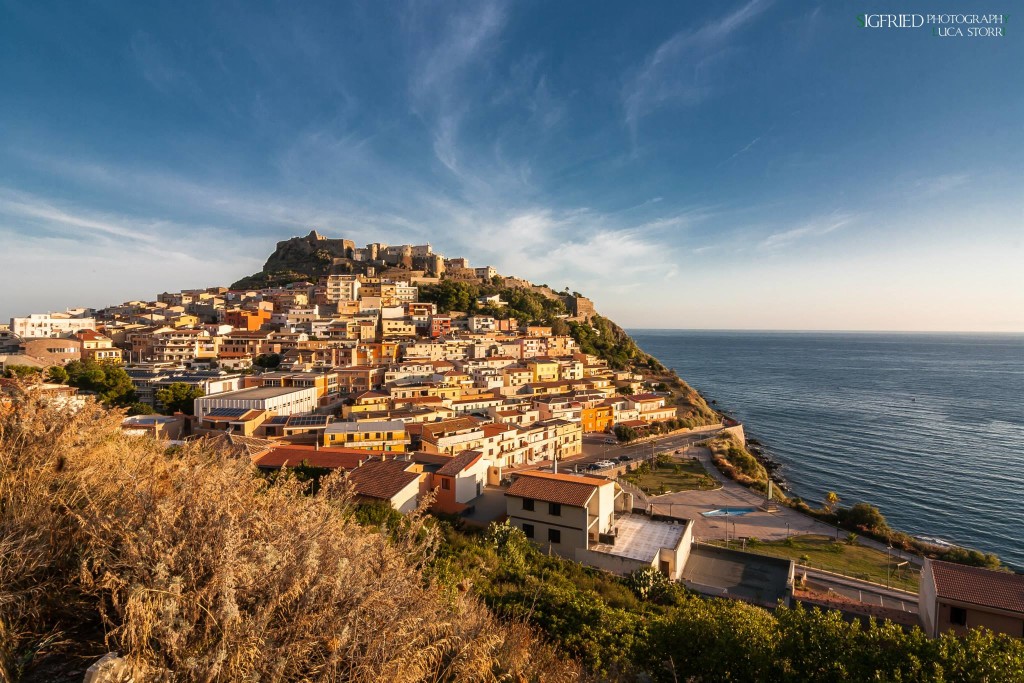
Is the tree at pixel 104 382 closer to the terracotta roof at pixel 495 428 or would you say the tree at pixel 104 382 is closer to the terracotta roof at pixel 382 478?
the terracotta roof at pixel 495 428

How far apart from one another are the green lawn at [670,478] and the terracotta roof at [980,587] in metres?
13.4

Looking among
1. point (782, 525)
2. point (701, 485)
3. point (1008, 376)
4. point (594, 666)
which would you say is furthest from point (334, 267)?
point (1008, 376)

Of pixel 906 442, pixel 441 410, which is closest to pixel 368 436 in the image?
pixel 441 410

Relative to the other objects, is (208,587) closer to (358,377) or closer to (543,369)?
(358,377)

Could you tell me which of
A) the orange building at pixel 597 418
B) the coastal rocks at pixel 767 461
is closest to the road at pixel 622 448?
the orange building at pixel 597 418

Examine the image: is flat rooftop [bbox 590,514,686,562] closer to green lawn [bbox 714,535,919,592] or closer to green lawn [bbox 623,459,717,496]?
green lawn [bbox 714,535,919,592]

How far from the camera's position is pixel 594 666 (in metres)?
5.41

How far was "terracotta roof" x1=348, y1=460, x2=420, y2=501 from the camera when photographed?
1383 centimetres

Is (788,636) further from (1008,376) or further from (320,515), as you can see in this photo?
(1008,376)

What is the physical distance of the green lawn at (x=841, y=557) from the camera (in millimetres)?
16516

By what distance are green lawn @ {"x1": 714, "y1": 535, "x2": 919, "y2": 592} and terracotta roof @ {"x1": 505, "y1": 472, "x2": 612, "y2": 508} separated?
8.04 meters

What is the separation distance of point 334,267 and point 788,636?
246ft

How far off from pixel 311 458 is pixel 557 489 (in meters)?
10.5

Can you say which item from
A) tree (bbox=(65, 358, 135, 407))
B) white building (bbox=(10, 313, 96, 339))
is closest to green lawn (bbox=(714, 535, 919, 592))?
tree (bbox=(65, 358, 135, 407))
